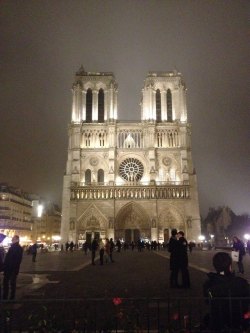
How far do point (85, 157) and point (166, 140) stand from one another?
12.9 meters

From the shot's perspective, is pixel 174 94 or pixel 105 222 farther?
Answer: pixel 174 94

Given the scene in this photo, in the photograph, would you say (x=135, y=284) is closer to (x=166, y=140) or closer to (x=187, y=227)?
(x=187, y=227)

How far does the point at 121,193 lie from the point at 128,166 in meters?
5.11

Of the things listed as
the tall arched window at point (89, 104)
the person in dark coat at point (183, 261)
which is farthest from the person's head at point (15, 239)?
the tall arched window at point (89, 104)

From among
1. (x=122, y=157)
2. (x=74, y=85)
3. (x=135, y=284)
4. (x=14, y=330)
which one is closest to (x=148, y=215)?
(x=122, y=157)

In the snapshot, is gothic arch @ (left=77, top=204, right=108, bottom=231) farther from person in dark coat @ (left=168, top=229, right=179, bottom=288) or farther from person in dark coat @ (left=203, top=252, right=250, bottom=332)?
person in dark coat @ (left=203, top=252, right=250, bottom=332)

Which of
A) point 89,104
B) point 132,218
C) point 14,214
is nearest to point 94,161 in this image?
point 89,104

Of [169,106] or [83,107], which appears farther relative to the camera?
[169,106]

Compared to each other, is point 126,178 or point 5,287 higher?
point 126,178

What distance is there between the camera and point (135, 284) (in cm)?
1077

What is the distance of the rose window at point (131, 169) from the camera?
56.1 metres

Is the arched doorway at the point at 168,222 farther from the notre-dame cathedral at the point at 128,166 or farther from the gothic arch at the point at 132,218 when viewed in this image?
the gothic arch at the point at 132,218

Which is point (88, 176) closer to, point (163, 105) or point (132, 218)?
point (132, 218)

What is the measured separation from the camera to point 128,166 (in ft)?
185
